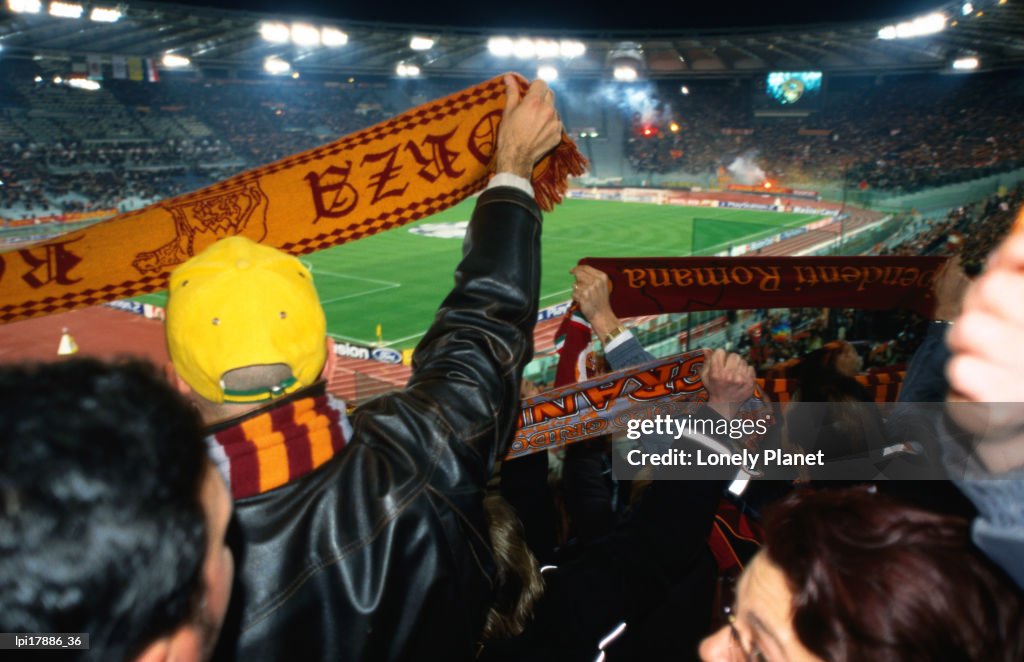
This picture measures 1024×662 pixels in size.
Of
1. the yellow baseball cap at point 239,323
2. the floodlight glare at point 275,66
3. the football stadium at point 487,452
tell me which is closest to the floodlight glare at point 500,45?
the floodlight glare at point 275,66

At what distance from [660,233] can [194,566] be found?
27212 millimetres

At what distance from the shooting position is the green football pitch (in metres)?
17.0

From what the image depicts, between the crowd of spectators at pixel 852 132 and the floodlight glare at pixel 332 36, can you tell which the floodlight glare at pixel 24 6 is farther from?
the crowd of spectators at pixel 852 132

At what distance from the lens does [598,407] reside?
2.53m

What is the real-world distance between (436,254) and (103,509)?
23.0 metres

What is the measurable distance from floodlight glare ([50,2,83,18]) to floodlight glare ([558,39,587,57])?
2357cm

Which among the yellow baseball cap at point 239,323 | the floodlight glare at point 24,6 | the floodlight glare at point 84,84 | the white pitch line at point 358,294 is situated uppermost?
the floodlight glare at point 24,6

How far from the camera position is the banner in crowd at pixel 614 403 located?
2.48 m

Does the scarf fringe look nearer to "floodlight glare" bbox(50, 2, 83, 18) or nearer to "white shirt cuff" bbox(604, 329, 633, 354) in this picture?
"white shirt cuff" bbox(604, 329, 633, 354)

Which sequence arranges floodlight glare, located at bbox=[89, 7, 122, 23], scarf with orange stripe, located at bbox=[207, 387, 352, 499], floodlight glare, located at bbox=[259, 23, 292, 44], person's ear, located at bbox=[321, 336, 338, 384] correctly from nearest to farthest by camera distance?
1. scarf with orange stripe, located at bbox=[207, 387, 352, 499]
2. person's ear, located at bbox=[321, 336, 338, 384]
3. floodlight glare, located at bbox=[89, 7, 122, 23]
4. floodlight glare, located at bbox=[259, 23, 292, 44]

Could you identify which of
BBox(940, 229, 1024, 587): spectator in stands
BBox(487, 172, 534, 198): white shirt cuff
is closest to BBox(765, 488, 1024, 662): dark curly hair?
BBox(940, 229, 1024, 587): spectator in stands

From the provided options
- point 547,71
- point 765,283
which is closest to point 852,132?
point 547,71

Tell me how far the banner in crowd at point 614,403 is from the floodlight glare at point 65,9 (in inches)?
1215

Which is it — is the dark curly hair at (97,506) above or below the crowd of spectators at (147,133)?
below
